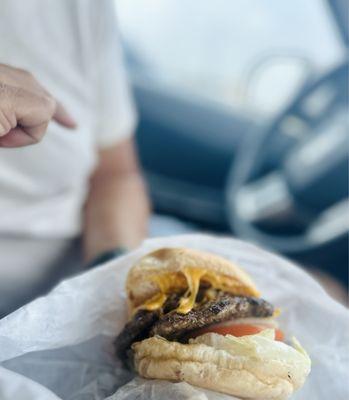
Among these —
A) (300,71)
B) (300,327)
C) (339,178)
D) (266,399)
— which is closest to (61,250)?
(300,327)

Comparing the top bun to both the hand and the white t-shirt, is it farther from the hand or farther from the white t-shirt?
the white t-shirt

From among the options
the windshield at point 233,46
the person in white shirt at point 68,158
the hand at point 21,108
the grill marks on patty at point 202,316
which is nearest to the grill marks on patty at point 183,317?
the grill marks on patty at point 202,316

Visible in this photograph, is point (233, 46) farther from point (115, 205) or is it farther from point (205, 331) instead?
point (205, 331)

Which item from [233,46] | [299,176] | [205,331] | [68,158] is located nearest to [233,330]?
[205,331]

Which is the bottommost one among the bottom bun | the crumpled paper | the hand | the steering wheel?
the steering wheel

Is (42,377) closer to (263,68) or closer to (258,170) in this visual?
(258,170)

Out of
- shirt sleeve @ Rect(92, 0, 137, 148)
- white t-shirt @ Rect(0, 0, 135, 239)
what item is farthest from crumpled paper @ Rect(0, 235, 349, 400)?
shirt sleeve @ Rect(92, 0, 137, 148)

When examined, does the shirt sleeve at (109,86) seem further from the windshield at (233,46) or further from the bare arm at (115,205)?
the windshield at (233,46)
